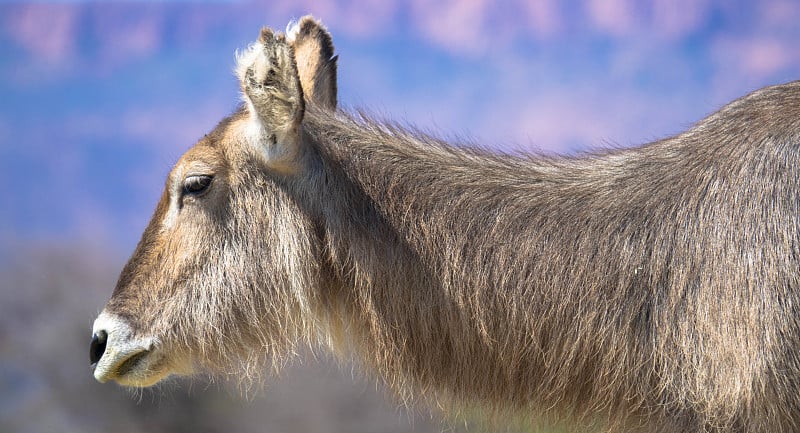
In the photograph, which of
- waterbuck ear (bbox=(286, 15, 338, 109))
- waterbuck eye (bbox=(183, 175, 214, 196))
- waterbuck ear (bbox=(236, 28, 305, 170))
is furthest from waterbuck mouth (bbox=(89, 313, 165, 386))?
waterbuck ear (bbox=(286, 15, 338, 109))

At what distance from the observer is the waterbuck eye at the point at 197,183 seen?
178 inches

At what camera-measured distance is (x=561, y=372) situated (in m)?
4.23

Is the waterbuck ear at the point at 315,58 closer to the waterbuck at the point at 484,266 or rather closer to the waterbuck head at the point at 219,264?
the waterbuck at the point at 484,266

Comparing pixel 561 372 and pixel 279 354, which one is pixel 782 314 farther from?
pixel 279 354

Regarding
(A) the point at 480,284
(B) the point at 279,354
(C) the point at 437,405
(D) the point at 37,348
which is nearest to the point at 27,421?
(D) the point at 37,348

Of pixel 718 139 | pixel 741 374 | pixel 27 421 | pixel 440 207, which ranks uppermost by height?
pixel 718 139

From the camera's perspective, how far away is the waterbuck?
12.6 ft

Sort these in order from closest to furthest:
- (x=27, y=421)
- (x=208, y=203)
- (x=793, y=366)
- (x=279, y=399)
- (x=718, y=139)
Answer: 1. (x=793, y=366)
2. (x=718, y=139)
3. (x=208, y=203)
4. (x=27, y=421)
5. (x=279, y=399)

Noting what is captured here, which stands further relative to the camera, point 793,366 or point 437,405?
point 437,405

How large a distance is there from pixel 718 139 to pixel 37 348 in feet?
20.8

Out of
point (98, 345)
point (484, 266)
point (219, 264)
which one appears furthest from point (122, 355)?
point (484, 266)

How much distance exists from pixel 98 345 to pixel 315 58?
1.99 meters

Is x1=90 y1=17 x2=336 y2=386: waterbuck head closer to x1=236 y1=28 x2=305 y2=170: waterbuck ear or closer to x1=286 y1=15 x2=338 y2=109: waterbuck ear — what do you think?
x1=236 y1=28 x2=305 y2=170: waterbuck ear

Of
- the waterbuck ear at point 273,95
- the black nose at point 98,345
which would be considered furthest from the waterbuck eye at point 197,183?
the black nose at point 98,345
